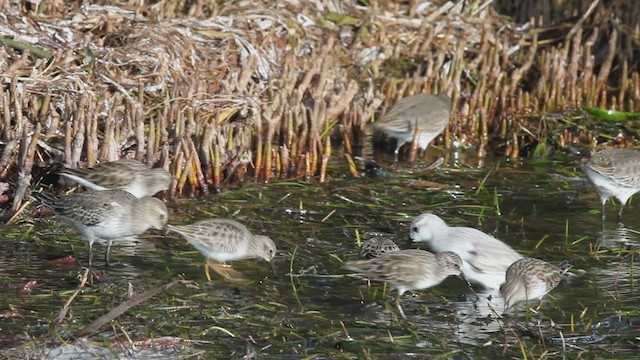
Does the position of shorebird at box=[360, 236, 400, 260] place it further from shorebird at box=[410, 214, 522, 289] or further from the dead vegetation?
the dead vegetation

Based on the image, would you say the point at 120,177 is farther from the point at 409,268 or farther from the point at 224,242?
the point at 409,268

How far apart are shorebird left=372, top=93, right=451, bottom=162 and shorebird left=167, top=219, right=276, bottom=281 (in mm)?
3690

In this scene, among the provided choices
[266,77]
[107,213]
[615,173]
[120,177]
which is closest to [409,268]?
[107,213]

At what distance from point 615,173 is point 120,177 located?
405 cm

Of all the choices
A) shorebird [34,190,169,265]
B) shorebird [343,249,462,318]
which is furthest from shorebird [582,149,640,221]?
shorebird [34,190,169,265]

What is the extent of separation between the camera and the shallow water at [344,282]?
7.40 meters

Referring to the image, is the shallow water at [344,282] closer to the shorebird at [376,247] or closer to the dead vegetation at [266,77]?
the shorebird at [376,247]

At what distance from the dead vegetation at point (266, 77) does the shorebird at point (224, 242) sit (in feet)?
5.76

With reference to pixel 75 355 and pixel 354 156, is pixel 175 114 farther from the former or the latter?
pixel 75 355

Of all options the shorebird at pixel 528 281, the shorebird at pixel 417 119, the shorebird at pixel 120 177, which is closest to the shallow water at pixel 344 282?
the shorebird at pixel 528 281

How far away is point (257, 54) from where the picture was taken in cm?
1334

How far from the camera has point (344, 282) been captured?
8727 millimetres

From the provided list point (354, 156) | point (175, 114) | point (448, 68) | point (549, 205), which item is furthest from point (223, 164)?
point (448, 68)

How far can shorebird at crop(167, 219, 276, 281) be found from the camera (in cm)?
868
